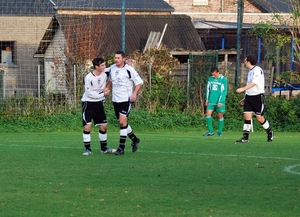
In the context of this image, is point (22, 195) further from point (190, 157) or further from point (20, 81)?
point (20, 81)

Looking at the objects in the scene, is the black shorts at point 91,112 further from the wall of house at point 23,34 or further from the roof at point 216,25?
the wall of house at point 23,34

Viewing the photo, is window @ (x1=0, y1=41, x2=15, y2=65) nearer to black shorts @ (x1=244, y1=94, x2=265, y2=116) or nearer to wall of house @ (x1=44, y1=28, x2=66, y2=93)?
wall of house @ (x1=44, y1=28, x2=66, y2=93)

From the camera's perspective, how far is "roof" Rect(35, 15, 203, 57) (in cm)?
2881

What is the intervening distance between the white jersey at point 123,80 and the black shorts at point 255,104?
359cm

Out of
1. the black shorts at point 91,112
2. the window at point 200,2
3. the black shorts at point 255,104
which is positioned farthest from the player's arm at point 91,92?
the window at point 200,2

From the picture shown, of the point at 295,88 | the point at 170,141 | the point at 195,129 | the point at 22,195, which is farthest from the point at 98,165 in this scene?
the point at 295,88

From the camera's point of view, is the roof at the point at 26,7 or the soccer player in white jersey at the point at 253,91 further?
the roof at the point at 26,7

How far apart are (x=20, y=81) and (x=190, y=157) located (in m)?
13.9

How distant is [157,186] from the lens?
9.16 meters

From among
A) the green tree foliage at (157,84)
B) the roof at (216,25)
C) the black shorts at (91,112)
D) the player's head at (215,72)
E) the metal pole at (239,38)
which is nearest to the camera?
the black shorts at (91,112)

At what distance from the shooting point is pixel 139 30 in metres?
32.2

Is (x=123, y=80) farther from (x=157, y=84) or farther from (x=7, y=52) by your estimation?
(x=7, y=52)

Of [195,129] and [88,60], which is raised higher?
[88,60]

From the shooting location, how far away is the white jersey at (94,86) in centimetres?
1271
